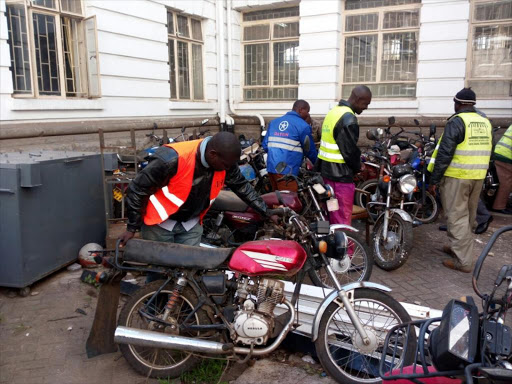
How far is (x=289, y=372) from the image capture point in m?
3.35

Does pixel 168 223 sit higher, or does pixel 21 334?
pixel 168 223

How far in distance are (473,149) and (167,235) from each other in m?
3.57

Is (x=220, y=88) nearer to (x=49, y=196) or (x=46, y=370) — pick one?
(x=49, y=196)

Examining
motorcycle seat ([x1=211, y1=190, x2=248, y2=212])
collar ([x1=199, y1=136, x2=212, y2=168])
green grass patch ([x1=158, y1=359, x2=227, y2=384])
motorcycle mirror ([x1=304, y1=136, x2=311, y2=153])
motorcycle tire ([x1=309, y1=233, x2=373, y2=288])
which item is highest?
collar ([x1=199, y1=136, x2=212, y2=168])

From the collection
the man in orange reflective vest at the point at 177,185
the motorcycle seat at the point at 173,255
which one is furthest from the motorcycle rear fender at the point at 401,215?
the motorcycle seat at the point at 173,255

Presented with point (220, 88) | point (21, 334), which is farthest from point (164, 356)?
point (220, 88)

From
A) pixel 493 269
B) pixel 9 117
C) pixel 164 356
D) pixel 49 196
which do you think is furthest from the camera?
pixel 9 117

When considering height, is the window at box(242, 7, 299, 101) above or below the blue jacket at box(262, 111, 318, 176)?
above

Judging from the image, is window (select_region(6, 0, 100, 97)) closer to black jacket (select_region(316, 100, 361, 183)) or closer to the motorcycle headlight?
black jacket (select_region(316, 100, 361, 183))

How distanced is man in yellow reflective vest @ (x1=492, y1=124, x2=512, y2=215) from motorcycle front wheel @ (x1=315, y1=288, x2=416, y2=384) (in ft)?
16.3

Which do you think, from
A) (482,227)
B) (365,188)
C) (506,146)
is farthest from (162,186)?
(506,146)

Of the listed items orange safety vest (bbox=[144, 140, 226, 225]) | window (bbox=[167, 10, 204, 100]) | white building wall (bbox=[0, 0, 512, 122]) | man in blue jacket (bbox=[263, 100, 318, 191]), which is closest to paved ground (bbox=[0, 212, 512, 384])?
orange safety vest (bbox=[144, 140, 226, 225])

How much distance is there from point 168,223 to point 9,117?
14.9 ft

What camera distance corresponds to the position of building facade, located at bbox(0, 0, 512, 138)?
23.7 ft
